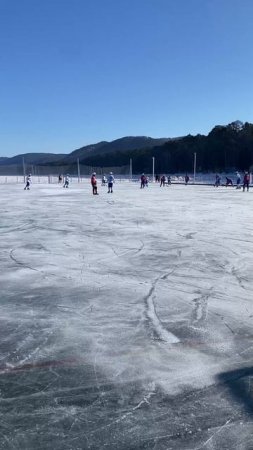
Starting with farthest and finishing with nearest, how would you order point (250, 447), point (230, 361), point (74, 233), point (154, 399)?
point (74, 233) < point (230, 361) < point (154, 399) < point (250, 447)

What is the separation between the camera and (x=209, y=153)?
91.7 meters

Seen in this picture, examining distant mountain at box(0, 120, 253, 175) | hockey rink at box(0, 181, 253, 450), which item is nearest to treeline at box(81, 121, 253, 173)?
distant mountain at box(0, 120, 253, 175)

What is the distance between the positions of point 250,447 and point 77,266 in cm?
447

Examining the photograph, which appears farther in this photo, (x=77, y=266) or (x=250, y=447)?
(x=77, y=266)

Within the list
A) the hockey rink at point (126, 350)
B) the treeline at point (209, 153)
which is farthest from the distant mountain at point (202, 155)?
the hockey rink at point (126, 350)

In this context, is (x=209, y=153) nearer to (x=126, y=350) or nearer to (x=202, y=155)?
(x=202, y=155)

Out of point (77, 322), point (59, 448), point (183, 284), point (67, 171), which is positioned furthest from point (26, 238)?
point (67, 171)

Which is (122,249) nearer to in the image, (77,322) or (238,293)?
(238,293)

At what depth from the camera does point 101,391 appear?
9.37 feet

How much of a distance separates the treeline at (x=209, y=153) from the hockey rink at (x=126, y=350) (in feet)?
255

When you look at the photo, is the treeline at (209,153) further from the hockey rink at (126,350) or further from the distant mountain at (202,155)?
the hockey rink at (126,350)

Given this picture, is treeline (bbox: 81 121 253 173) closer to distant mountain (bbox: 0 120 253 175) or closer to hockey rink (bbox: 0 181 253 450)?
distant mountain (bbox: 0 120 253 175)

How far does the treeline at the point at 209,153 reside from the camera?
84.1m

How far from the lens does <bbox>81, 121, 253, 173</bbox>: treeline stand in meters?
84.1
